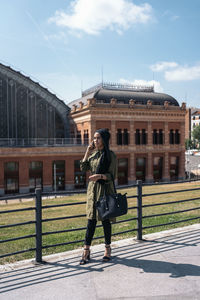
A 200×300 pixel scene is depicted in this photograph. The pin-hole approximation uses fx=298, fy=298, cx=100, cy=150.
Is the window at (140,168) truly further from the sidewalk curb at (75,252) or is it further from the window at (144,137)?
the sidewalk curb at (75,252)

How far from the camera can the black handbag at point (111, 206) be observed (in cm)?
515

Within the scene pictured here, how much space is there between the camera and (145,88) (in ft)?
170

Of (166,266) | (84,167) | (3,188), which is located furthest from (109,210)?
(3,188)

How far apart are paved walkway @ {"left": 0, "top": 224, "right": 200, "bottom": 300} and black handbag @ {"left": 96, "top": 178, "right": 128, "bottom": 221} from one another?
0.97m

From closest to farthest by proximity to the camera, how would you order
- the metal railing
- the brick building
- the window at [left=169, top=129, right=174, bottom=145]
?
the brick building < the metal railing < the window at [left=169, top=129, right=174, bottom=145]

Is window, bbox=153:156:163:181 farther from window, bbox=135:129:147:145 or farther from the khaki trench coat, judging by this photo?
the khaki trench coat

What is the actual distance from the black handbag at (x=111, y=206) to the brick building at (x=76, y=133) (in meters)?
32.7

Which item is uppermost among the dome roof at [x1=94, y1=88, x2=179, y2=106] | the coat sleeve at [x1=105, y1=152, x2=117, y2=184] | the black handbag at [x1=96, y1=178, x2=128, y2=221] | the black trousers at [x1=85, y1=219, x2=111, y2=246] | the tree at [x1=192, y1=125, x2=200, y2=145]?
the dome roof at [x1=94, y1=88, x2=179, y2=106]

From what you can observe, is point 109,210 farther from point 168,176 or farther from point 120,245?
point 168,176

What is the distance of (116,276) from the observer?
493 cm

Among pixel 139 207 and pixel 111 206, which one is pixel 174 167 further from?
pixel 111 206

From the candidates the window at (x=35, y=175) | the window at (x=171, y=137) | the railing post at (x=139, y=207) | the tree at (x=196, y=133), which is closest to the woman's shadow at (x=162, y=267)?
the railing post at (x=139, y=207)

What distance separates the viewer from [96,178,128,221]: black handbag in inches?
203

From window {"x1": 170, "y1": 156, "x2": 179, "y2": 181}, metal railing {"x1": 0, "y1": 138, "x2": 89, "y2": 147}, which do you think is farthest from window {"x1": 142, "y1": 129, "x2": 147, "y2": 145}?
metal railing {"x1": 0, "y1": 138, "x2": 89, "y2": 147}
